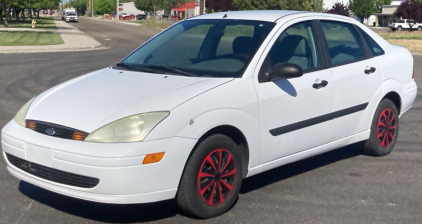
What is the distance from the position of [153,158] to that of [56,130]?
2.56 feet

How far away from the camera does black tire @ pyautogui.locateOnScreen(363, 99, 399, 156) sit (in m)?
6.29

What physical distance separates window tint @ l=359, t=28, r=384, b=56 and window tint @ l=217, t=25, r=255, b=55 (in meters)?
1.61

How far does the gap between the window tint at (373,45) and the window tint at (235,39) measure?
5.27 ft

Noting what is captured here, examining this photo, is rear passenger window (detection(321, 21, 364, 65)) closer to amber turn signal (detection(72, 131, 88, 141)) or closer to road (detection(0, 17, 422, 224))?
road (detection(0, 17, 422, 224))

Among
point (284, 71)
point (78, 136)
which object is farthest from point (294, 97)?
point (78, 136)

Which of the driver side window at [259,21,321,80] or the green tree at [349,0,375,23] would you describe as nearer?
the driver side window at [259,21,321,80]

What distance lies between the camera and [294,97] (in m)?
5.09

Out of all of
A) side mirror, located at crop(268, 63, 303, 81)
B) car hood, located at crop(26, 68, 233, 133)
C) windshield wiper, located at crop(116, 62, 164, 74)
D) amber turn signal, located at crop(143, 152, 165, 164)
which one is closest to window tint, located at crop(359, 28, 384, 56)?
side mirror, located at crop(268, 63, 303, 81)

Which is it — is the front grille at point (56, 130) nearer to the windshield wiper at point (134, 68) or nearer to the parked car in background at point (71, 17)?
the windshield wiper at point (134, 68)

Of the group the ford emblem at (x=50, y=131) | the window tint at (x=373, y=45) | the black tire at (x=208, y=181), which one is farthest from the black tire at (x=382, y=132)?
the ford emblem at (x=50, y=131)

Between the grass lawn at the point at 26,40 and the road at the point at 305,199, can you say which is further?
the grass lawn at the point at 26,40

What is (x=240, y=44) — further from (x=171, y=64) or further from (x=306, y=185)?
(x=306, y=185)

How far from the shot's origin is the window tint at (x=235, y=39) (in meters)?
5.20

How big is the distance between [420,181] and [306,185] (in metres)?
1.22
